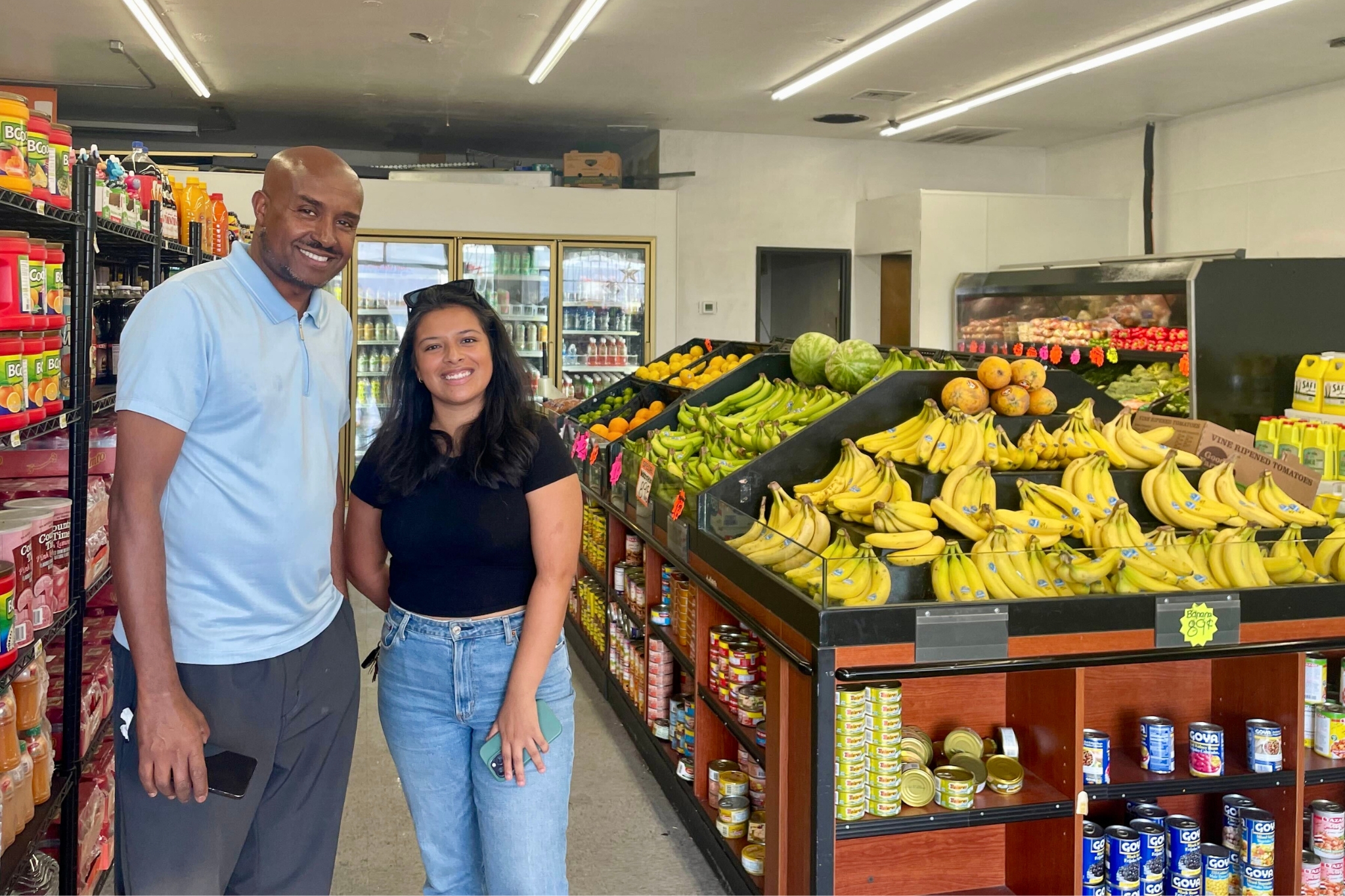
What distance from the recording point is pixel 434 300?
86.6 inches

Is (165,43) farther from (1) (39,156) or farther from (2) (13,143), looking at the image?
(2) (13,143)

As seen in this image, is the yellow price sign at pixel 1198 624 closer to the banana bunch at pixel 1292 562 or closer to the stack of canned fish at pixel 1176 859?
the banana bunch at pixel 1292 562

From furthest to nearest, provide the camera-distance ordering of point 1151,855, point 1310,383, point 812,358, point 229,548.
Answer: point 1310,383
point 812,358
point 1151,855
point 229,548

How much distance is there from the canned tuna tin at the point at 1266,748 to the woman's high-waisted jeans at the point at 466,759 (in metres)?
1.75

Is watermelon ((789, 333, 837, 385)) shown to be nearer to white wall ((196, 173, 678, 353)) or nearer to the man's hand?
the man's hand

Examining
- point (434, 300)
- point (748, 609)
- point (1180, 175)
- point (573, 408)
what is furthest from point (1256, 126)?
point (434, 300)

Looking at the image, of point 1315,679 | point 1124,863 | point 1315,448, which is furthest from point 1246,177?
point 1124,863

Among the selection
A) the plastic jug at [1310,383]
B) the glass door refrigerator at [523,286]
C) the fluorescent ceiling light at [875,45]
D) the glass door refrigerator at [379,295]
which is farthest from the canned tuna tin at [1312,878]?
the glass door refrigerator at [379,295]

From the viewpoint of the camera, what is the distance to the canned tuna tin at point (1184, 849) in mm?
2709

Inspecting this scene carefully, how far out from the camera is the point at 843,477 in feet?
11.0

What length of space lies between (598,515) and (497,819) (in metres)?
3.08

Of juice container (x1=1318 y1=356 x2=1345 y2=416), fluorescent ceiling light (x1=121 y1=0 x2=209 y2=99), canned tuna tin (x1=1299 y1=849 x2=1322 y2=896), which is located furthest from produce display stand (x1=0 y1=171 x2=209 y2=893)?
juice container (x1=1318 y1=356 x2=1345 y2=416)

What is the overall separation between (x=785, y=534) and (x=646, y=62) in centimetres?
486

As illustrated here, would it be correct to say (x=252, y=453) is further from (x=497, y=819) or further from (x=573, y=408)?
(x=573, y=408)
